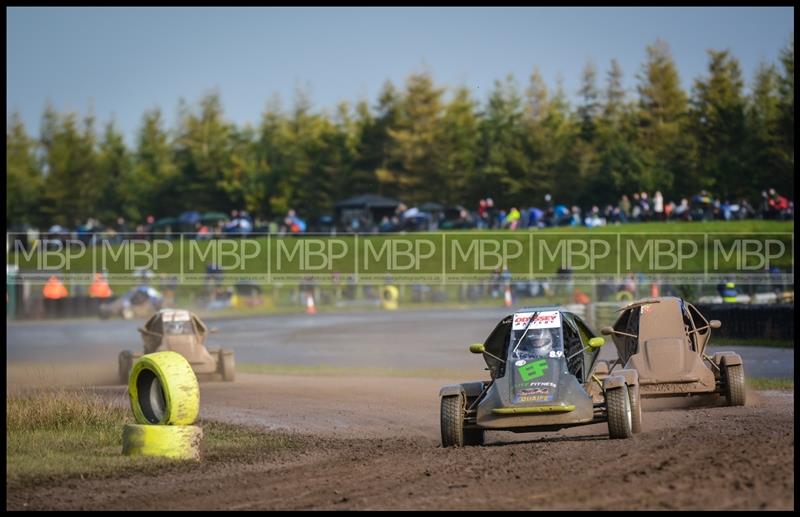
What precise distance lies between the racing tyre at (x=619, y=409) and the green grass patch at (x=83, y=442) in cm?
371

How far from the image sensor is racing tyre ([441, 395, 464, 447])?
11926 millimetres

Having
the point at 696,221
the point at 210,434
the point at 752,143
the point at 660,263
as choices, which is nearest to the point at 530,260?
the point at 660,263

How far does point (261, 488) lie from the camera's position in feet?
32.9

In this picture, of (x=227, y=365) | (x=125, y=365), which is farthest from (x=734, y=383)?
(x=125, y=365)

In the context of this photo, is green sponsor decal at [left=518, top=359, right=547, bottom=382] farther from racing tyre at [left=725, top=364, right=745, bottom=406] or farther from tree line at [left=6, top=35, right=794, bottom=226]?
tree line at [left=6, top=35, right=794, bottom=226]

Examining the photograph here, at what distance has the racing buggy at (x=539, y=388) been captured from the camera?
1141cm

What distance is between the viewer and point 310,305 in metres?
42.8

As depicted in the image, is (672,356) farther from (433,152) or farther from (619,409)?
(433,152)

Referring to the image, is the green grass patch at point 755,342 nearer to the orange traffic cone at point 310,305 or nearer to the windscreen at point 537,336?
the windscreen at point 537,336

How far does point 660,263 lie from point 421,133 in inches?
1459

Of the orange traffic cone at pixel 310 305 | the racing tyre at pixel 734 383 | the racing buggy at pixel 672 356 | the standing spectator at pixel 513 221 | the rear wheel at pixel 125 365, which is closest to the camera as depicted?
the racing buggy at pixel 672 356

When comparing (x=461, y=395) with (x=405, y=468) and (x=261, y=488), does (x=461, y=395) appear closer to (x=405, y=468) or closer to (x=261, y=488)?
(x=405, y=468)

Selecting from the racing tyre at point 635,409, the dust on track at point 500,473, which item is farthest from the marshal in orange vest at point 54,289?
the racing tyre at point 635,409

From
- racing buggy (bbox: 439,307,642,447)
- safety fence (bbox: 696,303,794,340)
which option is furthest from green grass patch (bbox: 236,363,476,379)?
racing buggy (bbox: 439,307,642,447)
